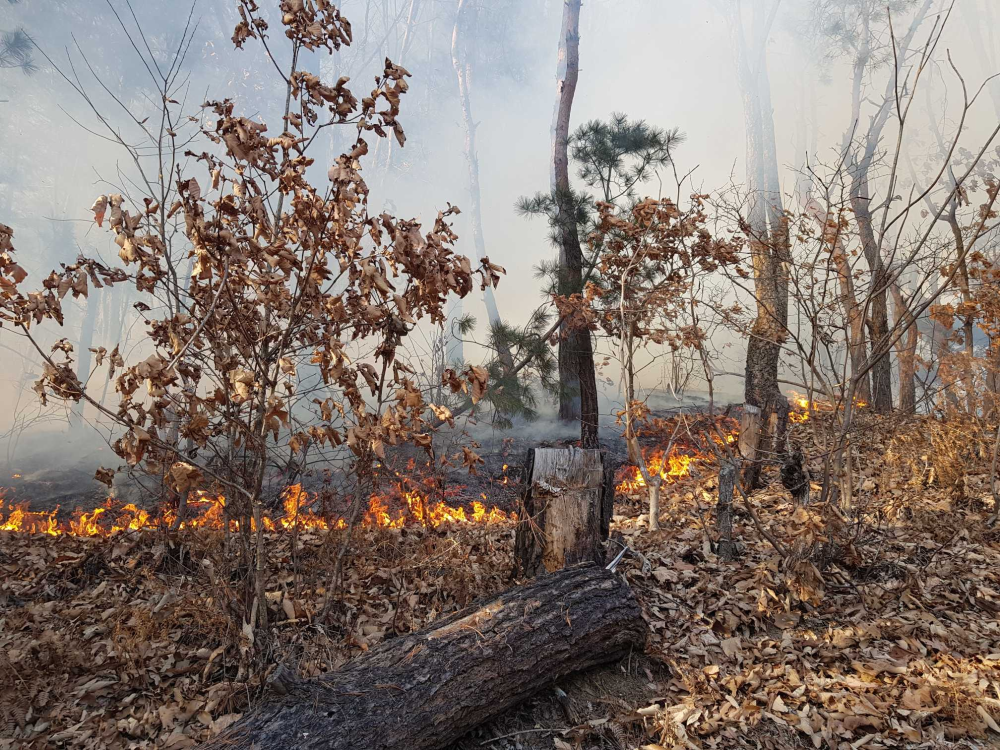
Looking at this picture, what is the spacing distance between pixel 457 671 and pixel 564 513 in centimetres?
135

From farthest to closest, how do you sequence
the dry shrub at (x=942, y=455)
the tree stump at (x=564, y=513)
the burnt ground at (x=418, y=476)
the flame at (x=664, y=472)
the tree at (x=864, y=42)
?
the tree at (x=864, y=42) → the flame at (x=664, y=472) → the burnt ground at (x=418, y=476) → the dry shrub at (x=942, y=455) → the tree stump at (x=564, y=513)

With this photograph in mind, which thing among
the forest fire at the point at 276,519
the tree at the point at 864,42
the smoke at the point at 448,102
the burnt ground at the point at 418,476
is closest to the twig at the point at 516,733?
the forest fire at the point at 276,519

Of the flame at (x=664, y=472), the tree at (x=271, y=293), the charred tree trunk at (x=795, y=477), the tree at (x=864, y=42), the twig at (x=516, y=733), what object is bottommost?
the twig at (x=516, y=733)

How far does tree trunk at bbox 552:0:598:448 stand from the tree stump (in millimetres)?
3618

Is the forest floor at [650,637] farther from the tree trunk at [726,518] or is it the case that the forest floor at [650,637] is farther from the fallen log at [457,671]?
the fallen log at [457,671]

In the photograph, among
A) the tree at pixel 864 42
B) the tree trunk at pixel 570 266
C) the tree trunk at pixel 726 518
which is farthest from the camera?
the tree at pixel 864 42

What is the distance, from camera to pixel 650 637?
3.33 m

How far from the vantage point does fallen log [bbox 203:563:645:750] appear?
2225 millimetres

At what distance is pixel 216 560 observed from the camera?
346 centimetres

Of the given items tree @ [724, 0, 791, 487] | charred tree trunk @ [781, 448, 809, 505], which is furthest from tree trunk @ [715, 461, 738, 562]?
tree @ [724, 0, 791, 487]

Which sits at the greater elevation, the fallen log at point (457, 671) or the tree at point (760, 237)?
the tree at point (760, 237)

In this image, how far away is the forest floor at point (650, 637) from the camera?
8.73 ft

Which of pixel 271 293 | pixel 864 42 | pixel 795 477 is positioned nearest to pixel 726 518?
pixel 795 477

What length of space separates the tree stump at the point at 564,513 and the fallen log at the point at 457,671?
11.5 inches
